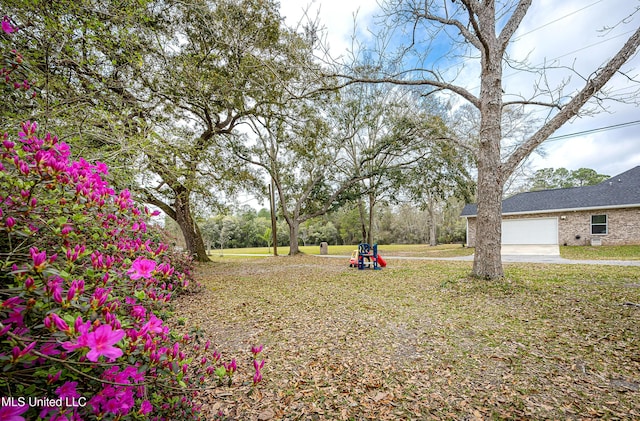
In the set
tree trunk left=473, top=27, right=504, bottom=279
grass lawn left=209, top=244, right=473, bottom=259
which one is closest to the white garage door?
grass lawn left=209, top=244, right=473, bottom=259

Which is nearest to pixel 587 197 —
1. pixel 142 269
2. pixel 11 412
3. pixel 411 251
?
pixel 411 251

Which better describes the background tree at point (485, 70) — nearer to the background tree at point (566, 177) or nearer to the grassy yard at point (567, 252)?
the grassy yard at point (567, 252)

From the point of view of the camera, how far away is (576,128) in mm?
12398

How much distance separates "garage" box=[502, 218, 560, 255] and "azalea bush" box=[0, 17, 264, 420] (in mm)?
17358

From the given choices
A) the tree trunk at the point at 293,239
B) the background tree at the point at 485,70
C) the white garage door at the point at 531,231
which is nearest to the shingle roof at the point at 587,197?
the white garage door at the point at 531,231

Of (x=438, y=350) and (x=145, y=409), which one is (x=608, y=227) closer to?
(x=438, y=350)

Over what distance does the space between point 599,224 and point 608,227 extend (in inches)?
14.3

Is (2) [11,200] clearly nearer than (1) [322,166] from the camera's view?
Yes

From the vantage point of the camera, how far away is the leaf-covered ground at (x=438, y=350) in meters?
2.06

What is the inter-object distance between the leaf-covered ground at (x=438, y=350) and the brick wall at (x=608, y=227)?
12244mm

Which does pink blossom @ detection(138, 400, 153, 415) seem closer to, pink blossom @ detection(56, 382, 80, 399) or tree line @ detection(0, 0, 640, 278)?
pink blossom @ detection(56, 382, 80, 399)

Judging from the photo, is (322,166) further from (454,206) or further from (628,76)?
(454,206)

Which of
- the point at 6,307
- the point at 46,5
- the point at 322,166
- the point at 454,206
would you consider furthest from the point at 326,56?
the point at 454,206

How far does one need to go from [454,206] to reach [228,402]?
3216cm
